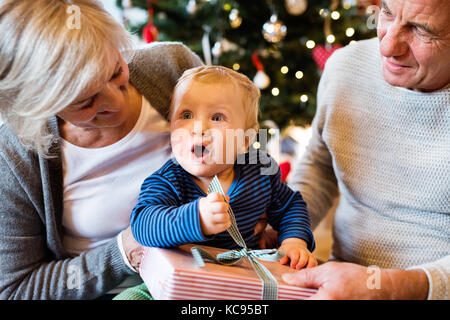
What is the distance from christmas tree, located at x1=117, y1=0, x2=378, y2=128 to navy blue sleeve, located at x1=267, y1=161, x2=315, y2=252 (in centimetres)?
126

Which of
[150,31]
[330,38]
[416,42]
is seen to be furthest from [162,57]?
[330,38]

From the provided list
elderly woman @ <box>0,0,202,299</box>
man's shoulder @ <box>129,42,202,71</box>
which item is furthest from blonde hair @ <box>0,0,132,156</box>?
man's shoulder @ <box>129,42,202,71</box>

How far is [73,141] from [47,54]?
31 cm

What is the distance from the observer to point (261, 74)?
2.30 meters

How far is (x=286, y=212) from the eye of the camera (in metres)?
1.11

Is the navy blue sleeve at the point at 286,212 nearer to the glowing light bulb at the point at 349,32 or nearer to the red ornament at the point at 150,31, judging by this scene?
the red ornament at the point at 150,31

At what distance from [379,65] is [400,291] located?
0.62 m

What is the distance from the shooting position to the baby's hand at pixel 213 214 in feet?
2.60

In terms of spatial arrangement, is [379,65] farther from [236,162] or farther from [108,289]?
[108,289]

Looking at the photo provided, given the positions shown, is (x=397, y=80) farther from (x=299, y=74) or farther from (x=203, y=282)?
(x=299, y=74)

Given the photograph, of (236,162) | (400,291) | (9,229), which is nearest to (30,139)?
(9,229)
